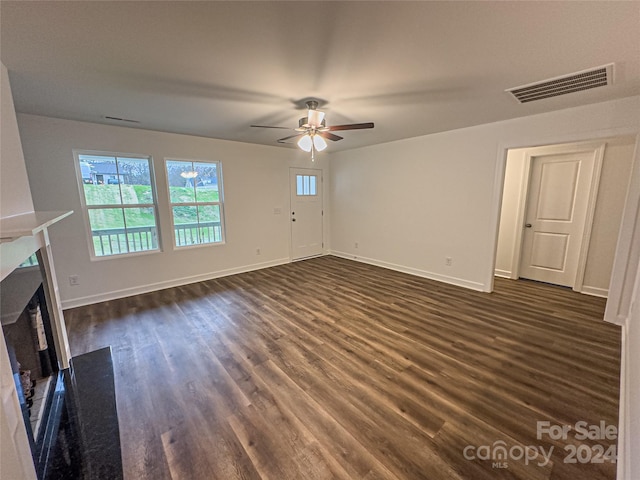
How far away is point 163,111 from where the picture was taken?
2.96 metres

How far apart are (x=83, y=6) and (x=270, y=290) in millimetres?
3387

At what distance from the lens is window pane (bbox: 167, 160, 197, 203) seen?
4137 millimetres

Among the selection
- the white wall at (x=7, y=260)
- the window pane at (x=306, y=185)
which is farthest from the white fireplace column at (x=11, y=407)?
the window pane at (x=306, y=185)

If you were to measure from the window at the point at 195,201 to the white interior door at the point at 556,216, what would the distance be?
5322 mm

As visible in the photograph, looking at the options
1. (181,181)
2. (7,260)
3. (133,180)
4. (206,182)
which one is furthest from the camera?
(206,182)

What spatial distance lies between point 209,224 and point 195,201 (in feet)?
1.51

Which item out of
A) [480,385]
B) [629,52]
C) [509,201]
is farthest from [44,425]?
[509,201]

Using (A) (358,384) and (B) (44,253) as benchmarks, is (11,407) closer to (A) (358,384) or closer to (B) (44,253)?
(B) (44,253)

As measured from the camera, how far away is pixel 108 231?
371 centimetres

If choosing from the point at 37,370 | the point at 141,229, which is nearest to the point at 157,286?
the point at 141,229

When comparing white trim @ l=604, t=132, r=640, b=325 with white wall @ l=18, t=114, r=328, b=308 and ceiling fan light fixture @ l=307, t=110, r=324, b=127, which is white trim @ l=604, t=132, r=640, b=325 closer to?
ceiling fan light fixture @ l=307, t=110, r=324, b=127

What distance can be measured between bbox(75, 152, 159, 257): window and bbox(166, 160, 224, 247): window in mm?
325

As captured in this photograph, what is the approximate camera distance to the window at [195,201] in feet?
13.8

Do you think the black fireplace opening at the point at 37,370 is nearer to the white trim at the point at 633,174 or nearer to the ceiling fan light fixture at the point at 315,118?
the ceiling fan light fixture at the point at 315,118
